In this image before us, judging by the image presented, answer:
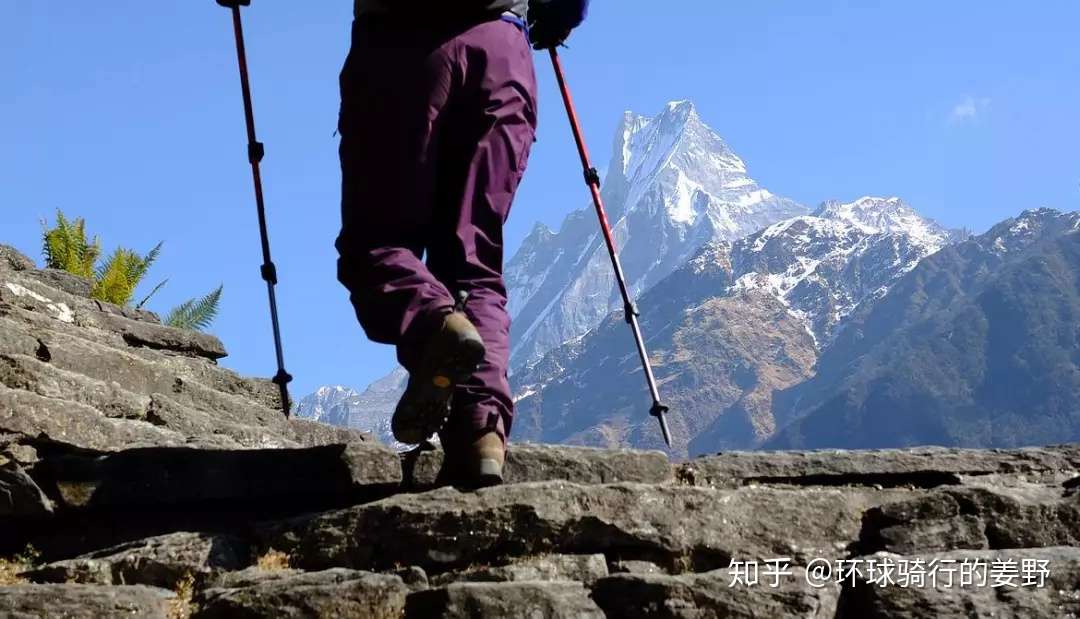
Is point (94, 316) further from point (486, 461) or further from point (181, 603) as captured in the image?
point (181, 603)

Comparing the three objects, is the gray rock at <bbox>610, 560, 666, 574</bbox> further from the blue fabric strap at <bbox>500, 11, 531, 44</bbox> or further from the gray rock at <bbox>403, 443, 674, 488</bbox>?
the blue fabric strap at <bbox>500, 11, 531, 44</bbox>

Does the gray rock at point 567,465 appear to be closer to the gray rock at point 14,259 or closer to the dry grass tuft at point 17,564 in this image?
the dry grass tuft at point 17,564

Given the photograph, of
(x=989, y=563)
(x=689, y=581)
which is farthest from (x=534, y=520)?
(x=989, y=563)

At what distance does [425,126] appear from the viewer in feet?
18.9

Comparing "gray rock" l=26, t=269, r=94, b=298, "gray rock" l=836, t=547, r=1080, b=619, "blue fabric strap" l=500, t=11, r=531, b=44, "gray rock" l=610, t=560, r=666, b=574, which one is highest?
"gray rock" l=26, t=269, r=94, b=298

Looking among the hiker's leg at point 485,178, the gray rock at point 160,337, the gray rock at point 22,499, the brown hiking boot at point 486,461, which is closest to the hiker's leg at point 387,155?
the hiker's leg at point 485,178

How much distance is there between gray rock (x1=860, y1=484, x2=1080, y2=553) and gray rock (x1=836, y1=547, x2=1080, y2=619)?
39 centimetres

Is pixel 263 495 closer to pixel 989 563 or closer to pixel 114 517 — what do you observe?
pixel 114 517

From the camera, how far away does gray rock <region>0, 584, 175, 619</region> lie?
13.7ft

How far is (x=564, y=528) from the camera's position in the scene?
5.19 metres

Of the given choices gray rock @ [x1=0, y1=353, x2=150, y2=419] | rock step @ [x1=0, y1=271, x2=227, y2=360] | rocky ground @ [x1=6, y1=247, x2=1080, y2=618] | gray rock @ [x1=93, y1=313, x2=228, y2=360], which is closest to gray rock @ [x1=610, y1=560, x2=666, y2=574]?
rocky ground @ [x1=6, y1=247, x2=1080, y2=618]

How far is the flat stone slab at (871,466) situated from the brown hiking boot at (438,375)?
1.52 metres

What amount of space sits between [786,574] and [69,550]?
2946mm

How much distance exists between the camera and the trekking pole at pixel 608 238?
24.9ft
